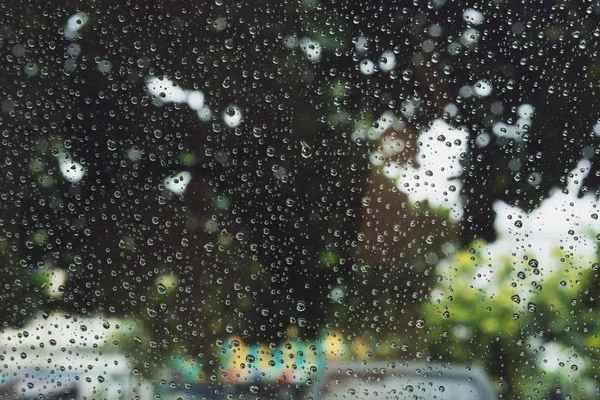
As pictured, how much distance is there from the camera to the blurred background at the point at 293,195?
81 centimetres

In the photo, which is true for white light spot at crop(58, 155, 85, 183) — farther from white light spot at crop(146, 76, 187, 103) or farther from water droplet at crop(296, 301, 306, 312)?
water droplet at crop(296, 301, 306, 312)

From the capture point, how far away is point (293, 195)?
2.80 ft

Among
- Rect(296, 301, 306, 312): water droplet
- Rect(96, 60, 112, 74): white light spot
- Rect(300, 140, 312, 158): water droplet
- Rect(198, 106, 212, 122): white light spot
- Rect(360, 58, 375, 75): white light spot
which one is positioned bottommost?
Rect(296, 301, 306, 312): water droplet

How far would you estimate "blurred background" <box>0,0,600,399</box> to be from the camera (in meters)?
0.81

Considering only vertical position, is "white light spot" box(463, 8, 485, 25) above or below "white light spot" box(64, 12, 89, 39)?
above

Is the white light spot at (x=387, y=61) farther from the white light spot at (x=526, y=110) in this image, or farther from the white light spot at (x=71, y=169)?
the white light spot at (x=71, y=169)

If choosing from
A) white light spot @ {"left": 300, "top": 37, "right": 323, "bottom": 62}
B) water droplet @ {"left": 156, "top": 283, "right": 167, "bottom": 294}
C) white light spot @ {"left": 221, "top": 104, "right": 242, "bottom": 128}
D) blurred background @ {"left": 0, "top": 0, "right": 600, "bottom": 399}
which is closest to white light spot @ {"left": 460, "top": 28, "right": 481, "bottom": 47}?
blurred background @ {"left": 0, "top": 0, "right": 600, "bottom": 399}

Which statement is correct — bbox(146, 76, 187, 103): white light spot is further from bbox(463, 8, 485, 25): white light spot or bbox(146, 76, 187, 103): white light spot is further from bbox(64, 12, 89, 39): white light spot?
bbox(463, 8, 485, 25): white light spot

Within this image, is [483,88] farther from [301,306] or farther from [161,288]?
[161,288]

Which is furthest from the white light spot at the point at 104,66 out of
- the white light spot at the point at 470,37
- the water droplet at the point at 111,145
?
the white light spot at the point at 470,37

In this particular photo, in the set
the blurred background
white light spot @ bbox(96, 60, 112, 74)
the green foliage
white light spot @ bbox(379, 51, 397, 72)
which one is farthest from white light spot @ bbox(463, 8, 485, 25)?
white light spot @ bbox(96, 60, 112, 74)

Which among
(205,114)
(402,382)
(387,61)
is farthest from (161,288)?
(387,61)

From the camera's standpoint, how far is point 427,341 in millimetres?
811

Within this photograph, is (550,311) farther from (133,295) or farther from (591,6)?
(133,295)
